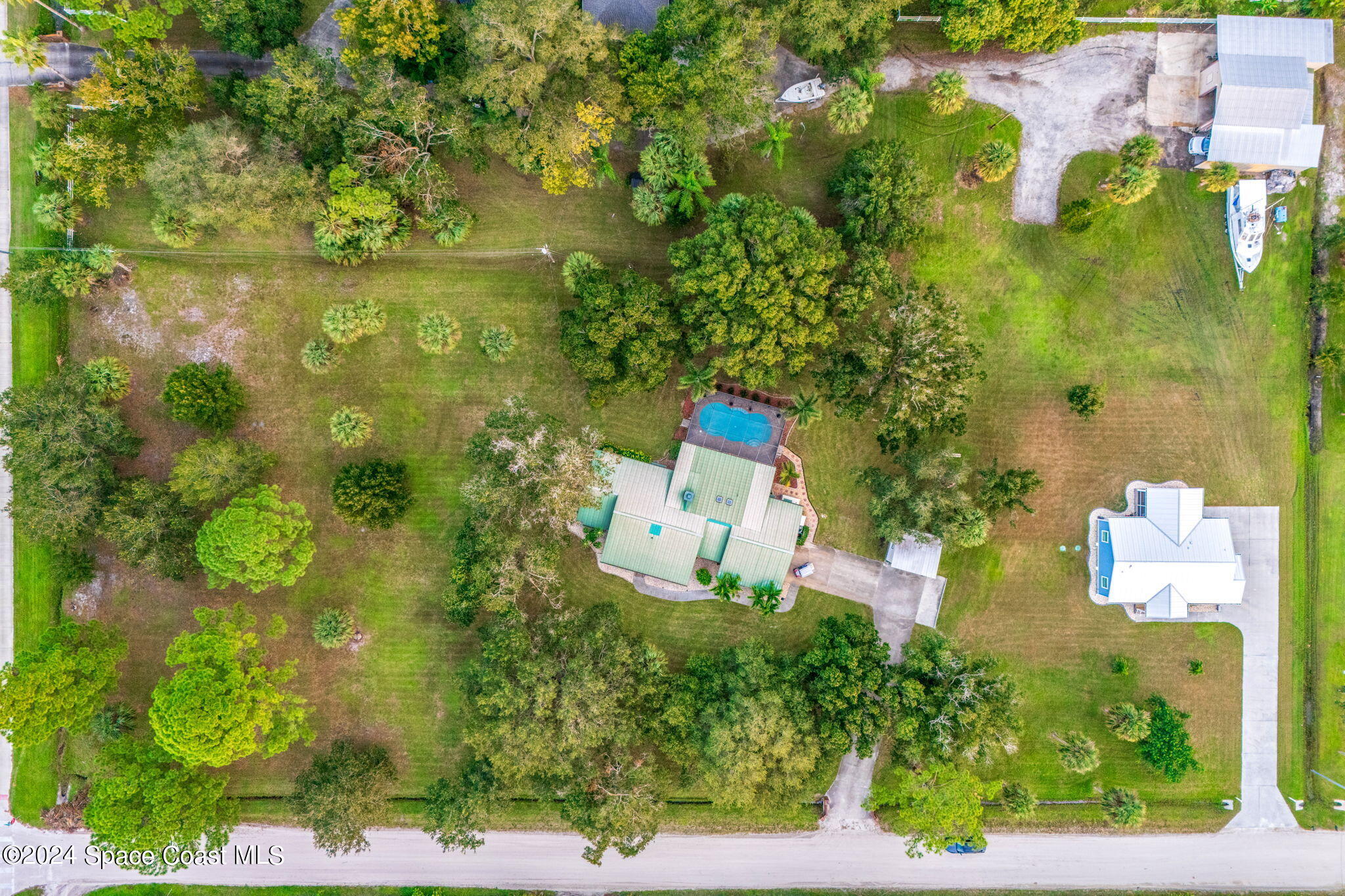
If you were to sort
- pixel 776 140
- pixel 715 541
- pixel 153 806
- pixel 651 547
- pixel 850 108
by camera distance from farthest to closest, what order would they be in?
1. pixel 715 541
2. pixel 651 547
3. pixel 776 140
4. pixel 850 108
5. pixel 153 806

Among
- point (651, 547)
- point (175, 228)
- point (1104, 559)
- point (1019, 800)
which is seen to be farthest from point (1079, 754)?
point (175, 228)

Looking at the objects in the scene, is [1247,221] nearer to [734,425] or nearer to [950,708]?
[734,425]

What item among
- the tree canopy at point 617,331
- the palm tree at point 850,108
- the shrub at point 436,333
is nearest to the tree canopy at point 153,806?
the shrub at point 436,333

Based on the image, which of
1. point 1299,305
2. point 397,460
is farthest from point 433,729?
point 1299,305

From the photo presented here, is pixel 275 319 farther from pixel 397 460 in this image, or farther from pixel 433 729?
pixel 433 729

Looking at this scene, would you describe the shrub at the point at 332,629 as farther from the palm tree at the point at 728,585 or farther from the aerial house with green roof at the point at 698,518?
the palm tree at the point at 728,585

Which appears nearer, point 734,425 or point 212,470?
point 212,470

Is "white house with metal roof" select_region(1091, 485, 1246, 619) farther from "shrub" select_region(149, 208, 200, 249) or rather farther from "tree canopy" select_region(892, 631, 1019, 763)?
"shrub" select_region(149, 208, 200, 249)
